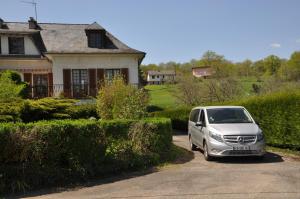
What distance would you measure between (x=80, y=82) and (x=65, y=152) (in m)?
23.3

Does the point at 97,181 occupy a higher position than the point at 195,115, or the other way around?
the point at 195,115

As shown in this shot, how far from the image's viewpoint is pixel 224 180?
10.6 meters

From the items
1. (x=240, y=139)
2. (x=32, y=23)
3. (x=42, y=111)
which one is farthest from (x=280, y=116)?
(x=32, y=23)

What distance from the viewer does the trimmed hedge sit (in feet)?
52.1

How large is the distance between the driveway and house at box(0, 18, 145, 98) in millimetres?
21755

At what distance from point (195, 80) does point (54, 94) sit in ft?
49.2

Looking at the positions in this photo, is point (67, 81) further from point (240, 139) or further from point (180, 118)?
point (240, 139)

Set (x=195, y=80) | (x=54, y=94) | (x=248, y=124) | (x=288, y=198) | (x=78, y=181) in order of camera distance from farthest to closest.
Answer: (x=195, y=80)
(x=54, y=94)
(x=248, y=124)
(x=78, y=181)
(x=288, y=198)

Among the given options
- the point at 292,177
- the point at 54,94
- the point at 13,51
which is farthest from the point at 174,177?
the point at 13,51

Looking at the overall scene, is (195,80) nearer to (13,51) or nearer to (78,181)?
(13,51)

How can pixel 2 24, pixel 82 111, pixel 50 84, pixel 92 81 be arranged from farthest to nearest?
pixel 2 24
pixel 92 81
pixel 50 84
pixel 82 111

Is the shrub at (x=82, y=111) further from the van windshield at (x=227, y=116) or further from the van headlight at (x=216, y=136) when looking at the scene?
the van headlight at (x=216, y=136)

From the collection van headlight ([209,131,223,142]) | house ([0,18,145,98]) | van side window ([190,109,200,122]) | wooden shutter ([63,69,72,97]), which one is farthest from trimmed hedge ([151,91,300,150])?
wooden shutter ([63,69,72,97])

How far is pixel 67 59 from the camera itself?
33812mm
